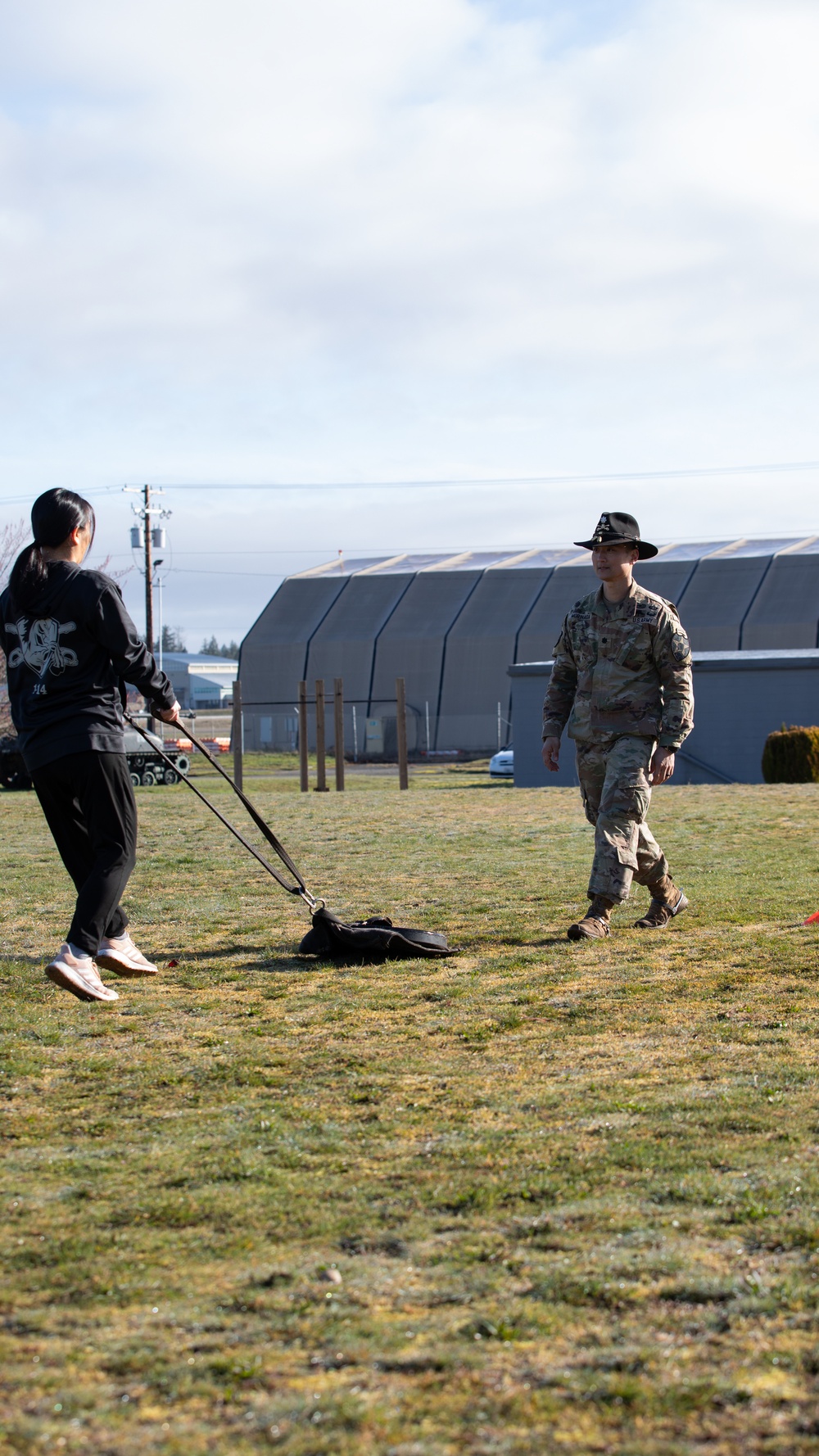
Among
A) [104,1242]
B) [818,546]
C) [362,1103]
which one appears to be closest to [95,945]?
[362,1103]

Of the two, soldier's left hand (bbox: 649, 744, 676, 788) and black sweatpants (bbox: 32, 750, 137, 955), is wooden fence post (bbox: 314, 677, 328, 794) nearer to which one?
soldier's left hand (bbox: 649, 744, 676, 788)

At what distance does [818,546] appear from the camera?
44312 millimetres

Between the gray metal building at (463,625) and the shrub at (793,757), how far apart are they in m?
19.0

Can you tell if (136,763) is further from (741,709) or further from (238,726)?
(741,709)

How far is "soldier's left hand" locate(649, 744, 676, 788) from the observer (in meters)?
6.15

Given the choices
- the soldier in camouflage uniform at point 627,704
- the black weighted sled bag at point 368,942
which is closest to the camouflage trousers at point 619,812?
the soldier in camouflage uniform at point 627,704

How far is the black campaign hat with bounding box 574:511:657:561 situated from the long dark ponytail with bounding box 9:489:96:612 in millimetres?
2368

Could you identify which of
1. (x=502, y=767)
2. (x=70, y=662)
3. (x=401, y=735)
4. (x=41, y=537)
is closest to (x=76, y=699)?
(x=70, y=662)

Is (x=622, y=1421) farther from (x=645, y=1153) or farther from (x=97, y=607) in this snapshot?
(x=97, y=607)

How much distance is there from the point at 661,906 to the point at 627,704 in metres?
0.95

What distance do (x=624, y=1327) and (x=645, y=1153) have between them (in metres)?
0.85

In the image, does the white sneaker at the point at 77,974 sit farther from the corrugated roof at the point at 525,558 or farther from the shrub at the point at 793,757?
the corrugated roof at the point at 525,558

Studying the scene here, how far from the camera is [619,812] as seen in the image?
6.12 m

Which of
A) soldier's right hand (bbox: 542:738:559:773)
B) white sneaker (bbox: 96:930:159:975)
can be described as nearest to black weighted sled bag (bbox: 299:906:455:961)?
white sneaker (bbox: 96:930:159:975)
